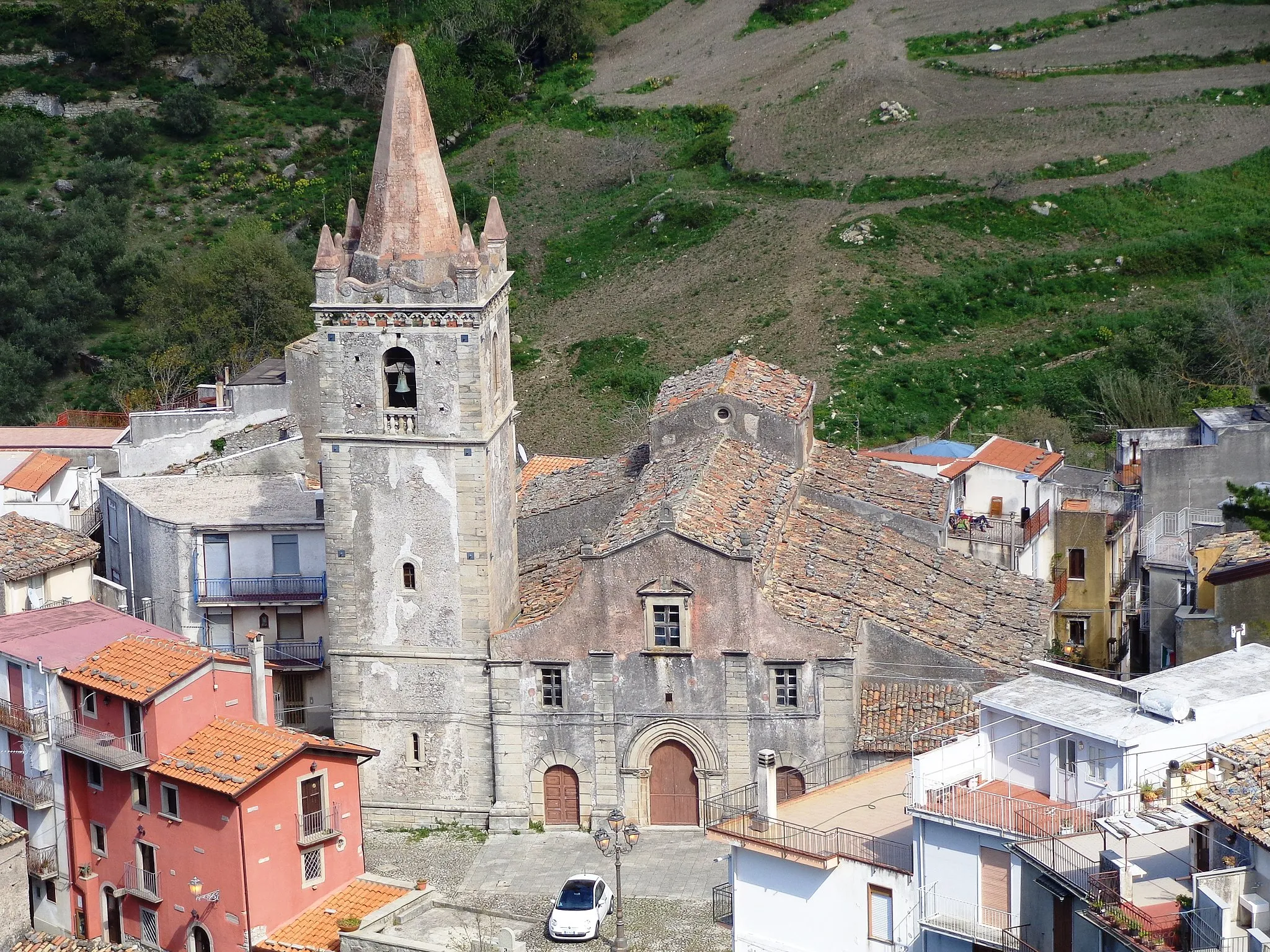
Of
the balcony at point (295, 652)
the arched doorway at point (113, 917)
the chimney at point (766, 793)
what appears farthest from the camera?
the balcony at point (295, 652)

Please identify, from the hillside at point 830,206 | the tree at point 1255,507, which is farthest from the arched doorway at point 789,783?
the hillside at point 830,206

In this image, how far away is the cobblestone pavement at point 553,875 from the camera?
50.8 m

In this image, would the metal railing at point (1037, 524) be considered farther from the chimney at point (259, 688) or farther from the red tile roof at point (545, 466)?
the chimney at point (259, 688)

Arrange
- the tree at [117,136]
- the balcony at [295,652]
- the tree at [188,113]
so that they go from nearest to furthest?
the balcony at [295,652] → the tree at [117,136] → the tree at [188,113]

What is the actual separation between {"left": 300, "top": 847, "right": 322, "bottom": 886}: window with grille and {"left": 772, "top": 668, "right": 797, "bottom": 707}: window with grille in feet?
39.9

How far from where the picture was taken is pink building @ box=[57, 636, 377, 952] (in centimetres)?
5028

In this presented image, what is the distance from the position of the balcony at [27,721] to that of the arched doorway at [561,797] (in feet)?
41.8

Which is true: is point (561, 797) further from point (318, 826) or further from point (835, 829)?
point (835, 829)

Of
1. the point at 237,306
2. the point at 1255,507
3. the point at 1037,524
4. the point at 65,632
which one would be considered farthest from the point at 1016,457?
the point at 237,306

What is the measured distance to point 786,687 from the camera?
2168 inches

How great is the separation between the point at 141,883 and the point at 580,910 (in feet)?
35.3

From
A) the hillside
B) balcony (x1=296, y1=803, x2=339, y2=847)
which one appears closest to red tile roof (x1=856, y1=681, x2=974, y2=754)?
balcony (x1=296, y1=803, x2=339, y2=847)

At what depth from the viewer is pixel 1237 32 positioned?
114 m

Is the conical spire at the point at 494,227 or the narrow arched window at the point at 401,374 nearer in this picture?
the narrow arched window at the point at 401,374
